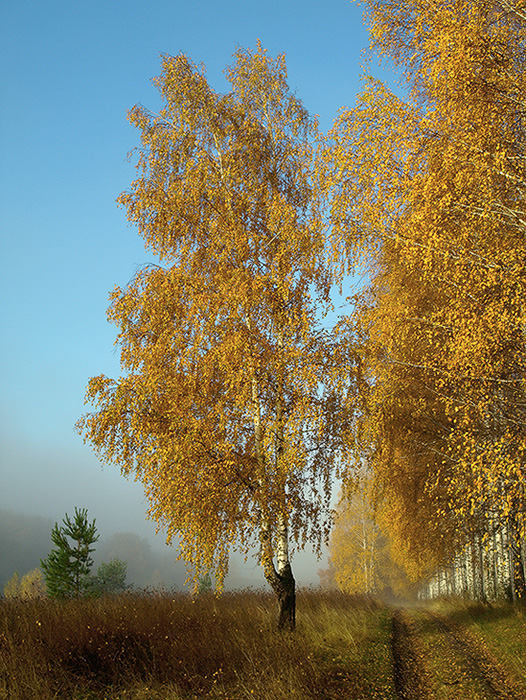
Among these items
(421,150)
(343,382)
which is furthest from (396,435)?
(421,150)

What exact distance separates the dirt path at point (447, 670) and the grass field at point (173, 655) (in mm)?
293

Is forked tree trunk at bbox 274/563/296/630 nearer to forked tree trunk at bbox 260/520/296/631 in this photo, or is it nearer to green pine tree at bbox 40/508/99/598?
forked tree trunk at bbox 260/520/296/631

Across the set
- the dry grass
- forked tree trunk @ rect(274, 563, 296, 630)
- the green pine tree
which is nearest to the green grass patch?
the dry grass

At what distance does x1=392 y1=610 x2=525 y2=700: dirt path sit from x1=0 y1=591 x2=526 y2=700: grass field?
0.96ft

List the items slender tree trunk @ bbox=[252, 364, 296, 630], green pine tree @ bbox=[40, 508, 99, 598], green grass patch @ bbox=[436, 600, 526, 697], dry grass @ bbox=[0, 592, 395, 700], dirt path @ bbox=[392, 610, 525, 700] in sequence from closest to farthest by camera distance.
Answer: dry grass @ bbox=[0, 592, 395, 700]
dirt path @ bbox=[392, 610, 525, 700]
green grass patch @ bbox=[436, 600, 526, 697]
slender tree trunk @ bbox=[252, 364, 296, 630]
green pine tree @ bbox=[40, 508, 99, 598]

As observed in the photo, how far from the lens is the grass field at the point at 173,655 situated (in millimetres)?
5492

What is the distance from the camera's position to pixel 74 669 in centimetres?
618

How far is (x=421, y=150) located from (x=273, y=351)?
13.1ft

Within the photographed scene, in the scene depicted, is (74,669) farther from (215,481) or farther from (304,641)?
(304,641)

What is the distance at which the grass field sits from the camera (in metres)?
5.49

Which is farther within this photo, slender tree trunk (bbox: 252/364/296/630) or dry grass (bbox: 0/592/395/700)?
slender tree trunk (bbox: 252/364/296/630)

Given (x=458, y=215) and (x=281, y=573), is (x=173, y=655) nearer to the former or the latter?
(x=281, y=573)

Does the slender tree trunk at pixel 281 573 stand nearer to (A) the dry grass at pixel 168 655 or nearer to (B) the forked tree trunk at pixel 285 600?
(B) the forked tree trunk at pixel 285 600

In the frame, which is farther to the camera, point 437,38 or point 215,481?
point 215,481
